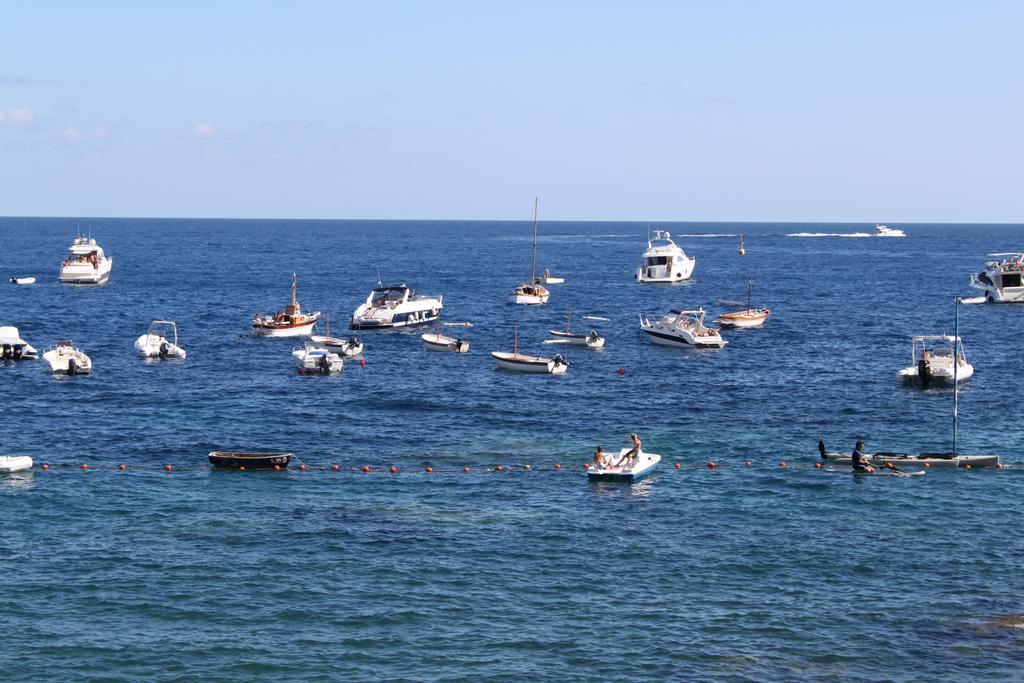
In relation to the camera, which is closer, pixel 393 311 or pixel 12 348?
pixel 12 348

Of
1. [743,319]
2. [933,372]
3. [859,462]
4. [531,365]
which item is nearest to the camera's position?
[859,462]

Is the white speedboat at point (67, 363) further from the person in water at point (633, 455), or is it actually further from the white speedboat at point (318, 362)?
the person in water at point (633, 455)

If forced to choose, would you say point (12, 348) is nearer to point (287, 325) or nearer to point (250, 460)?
point (287, 325)

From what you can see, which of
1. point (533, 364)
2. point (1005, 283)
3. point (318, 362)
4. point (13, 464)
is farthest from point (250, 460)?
point (1005, 283)

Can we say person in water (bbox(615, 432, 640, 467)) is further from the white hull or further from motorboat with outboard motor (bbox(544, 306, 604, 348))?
motorboat with outboard motor (bbox(544, 306, 604, 348))

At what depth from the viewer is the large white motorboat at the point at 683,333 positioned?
129 meters

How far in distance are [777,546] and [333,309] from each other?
12368cm

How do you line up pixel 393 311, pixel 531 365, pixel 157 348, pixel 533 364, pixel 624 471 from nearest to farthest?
pixel 624 471 < pixel 533 364 < pixel 531 365 < pixel 157 348 < pixel 393 311

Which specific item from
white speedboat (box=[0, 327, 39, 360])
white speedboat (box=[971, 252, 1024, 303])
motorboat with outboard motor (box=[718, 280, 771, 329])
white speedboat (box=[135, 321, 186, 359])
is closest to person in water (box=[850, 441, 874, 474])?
white speedboat (box=[135, 321, 186, 359])

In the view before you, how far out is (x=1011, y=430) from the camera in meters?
85.2

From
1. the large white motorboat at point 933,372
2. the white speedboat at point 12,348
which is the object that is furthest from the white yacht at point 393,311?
the large white motorboat at point 933,372

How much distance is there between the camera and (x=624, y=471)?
232 ft

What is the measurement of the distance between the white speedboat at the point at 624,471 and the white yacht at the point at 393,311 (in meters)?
75.0

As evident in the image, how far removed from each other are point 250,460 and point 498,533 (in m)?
19.4
